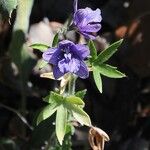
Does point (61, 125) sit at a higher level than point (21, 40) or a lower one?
lower

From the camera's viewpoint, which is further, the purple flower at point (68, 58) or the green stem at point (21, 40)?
the green stem at point (21, 40)

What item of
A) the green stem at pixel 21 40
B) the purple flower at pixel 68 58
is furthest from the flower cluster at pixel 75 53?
the green stem at pixel 21 40

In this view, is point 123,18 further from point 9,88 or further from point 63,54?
point 63,54

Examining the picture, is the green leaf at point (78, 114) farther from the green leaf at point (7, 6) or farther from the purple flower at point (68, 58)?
the green leaf at point (7, 6)

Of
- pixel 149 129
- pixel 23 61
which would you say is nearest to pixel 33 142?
pixel 23 61

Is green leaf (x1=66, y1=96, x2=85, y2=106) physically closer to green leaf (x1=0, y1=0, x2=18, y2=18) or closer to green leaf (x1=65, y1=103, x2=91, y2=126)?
green leaf (x1=65, y1=103, x2=91, y2=126)

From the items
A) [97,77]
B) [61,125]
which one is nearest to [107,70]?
[97,77]

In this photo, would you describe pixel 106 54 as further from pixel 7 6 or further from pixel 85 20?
pixel 7 6
